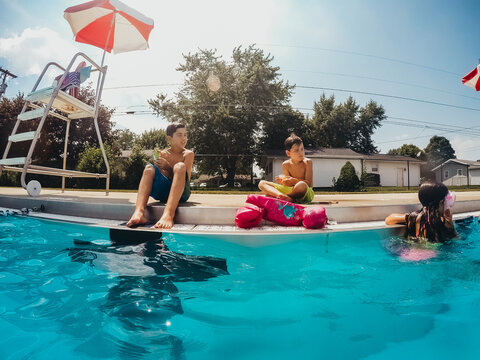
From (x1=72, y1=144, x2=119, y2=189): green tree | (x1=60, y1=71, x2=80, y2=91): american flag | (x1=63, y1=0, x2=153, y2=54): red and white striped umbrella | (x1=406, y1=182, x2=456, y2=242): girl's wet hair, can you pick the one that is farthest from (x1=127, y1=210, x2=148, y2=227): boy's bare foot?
(x1=72, y1=144, x2=119, y2=189): green tree

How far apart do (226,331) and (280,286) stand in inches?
24.3

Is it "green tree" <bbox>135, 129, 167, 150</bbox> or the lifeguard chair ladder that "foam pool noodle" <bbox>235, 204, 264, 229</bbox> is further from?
"green tree" <bbox>135, 129, 167, 150</bbox>

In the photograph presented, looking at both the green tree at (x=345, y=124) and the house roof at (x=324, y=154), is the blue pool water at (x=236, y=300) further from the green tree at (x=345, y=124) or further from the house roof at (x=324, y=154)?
the green tree at (x=345, y=124)

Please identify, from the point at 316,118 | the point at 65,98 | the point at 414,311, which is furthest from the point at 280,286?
the point at 316,118

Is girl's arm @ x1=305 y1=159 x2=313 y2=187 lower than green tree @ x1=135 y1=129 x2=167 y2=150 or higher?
lower

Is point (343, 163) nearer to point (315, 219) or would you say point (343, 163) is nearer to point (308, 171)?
point (308, 171)

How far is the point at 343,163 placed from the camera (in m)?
21.7

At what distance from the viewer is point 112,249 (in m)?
2.17

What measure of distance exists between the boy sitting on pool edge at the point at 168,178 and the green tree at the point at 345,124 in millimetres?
30825

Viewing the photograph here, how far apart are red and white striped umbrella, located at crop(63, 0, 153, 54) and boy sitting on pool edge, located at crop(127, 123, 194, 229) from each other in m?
3.65

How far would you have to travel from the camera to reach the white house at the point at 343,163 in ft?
69.6

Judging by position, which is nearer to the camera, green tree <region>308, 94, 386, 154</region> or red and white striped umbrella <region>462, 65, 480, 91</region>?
red and white striped umbrella <region>462, 65, 480, 91</region>

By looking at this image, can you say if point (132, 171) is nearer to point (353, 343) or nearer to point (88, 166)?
point (88, 166)

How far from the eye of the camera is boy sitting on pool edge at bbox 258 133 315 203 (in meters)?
3.21
